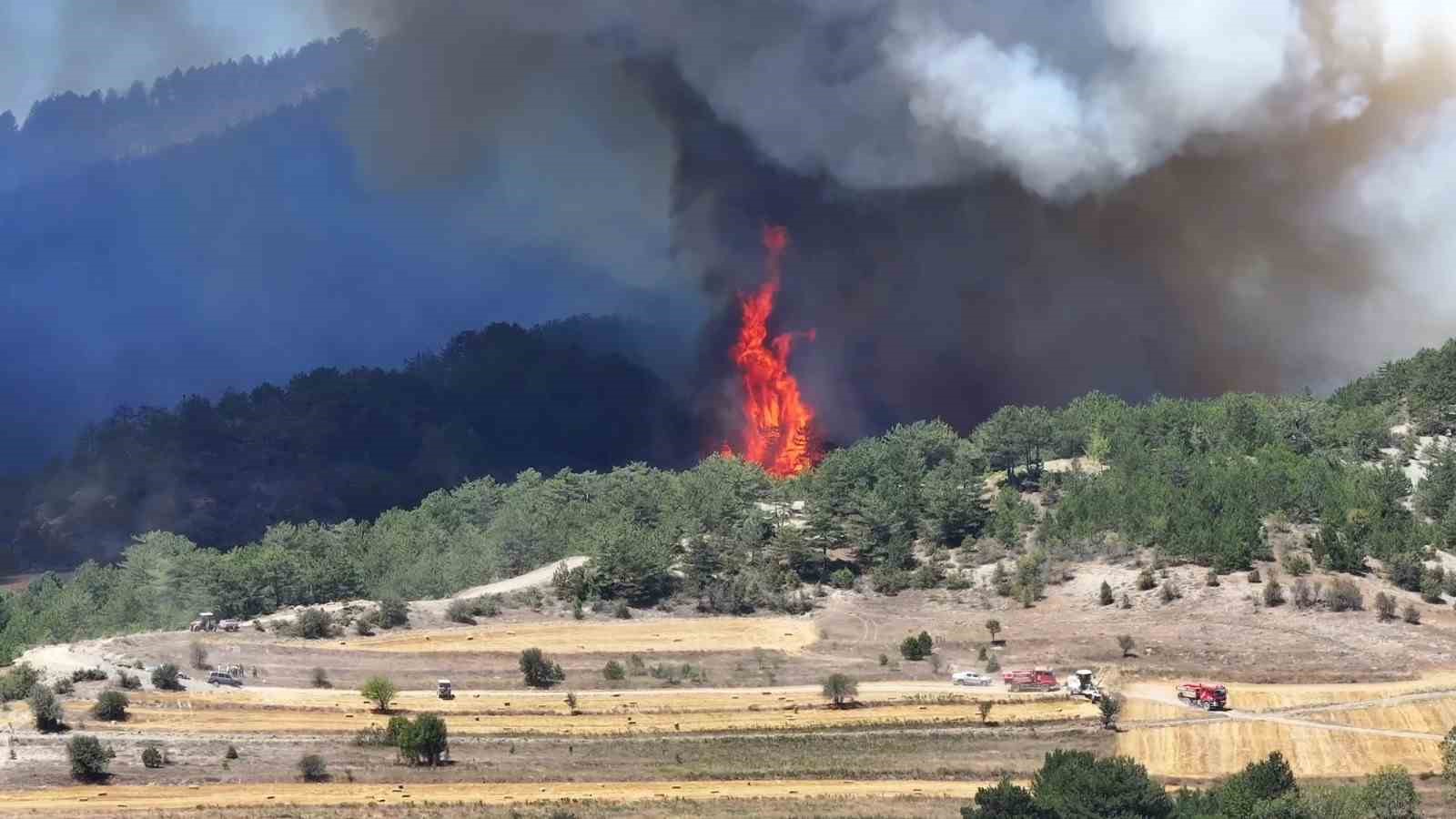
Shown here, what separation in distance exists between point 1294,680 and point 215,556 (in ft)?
270

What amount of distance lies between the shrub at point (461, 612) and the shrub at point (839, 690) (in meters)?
30.4

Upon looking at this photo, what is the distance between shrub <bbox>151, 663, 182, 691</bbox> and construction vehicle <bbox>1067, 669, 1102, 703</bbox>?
47.1 meters

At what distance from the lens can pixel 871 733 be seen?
93.1 meters

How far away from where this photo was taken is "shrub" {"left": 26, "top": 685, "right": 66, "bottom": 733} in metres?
90.2

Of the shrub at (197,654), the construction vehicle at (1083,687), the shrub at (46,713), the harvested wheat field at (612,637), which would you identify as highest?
the harvested wheat field at (612,637)

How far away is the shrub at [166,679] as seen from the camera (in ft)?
331

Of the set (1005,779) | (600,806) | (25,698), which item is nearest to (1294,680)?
(1005,779)

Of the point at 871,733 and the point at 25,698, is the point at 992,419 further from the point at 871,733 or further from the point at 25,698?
the point at 25,698

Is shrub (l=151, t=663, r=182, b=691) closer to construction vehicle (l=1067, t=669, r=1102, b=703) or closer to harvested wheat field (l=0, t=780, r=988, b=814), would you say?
harvested wheat field (l=0, t=780, r=988, b=814)

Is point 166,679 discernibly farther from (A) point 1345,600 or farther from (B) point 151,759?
(A) point 1345,600

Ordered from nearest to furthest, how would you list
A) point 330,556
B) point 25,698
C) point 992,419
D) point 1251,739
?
point 1251,739 < point 25,698 < point 330,556 < point 992,419

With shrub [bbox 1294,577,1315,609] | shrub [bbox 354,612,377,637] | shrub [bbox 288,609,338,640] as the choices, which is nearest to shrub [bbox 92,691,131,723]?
shrub [bbox 288,609,338,640]

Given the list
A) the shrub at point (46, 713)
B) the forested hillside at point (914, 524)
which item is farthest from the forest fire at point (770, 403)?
the shrub at point (46, 713)

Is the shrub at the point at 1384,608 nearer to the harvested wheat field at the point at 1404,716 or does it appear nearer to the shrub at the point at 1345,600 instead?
the shrub at the point at 1345,600
